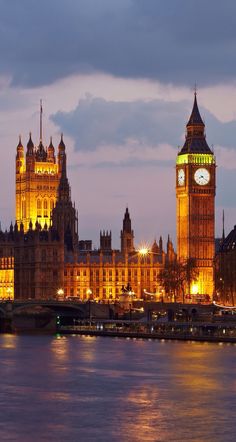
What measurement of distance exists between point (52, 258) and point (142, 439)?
119 metres

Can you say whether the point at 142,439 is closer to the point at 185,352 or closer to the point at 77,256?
the point at 185,352

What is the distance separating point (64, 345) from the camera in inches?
4968

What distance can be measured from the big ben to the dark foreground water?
60.1 meters

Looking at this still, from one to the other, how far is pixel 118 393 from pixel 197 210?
10035 centimetres

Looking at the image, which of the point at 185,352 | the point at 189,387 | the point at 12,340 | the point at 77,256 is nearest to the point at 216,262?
the point at 77,256

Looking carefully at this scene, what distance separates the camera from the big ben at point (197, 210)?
186 m

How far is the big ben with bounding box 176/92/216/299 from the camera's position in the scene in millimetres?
185500

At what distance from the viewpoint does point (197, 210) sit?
614 feet

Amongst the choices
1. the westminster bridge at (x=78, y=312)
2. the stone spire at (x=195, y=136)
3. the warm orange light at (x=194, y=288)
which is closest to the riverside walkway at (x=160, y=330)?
the westminster bridge at (x=78, y=312)

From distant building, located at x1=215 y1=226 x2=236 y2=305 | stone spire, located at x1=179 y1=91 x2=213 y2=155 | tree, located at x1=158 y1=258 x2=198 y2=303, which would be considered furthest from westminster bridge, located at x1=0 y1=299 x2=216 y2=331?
stone spire, located at x1=179 y1=91 x2=213 y2=155

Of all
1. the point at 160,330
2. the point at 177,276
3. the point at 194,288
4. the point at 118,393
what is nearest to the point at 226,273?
the point at 177,276

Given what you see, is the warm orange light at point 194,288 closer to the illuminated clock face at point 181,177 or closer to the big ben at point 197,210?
the big ben at point 197,210

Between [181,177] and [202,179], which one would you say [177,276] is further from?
[181,177]

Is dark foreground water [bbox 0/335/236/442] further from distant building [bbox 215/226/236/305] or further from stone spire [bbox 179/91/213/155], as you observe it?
stone spire [bbox 179/91/213/155]
